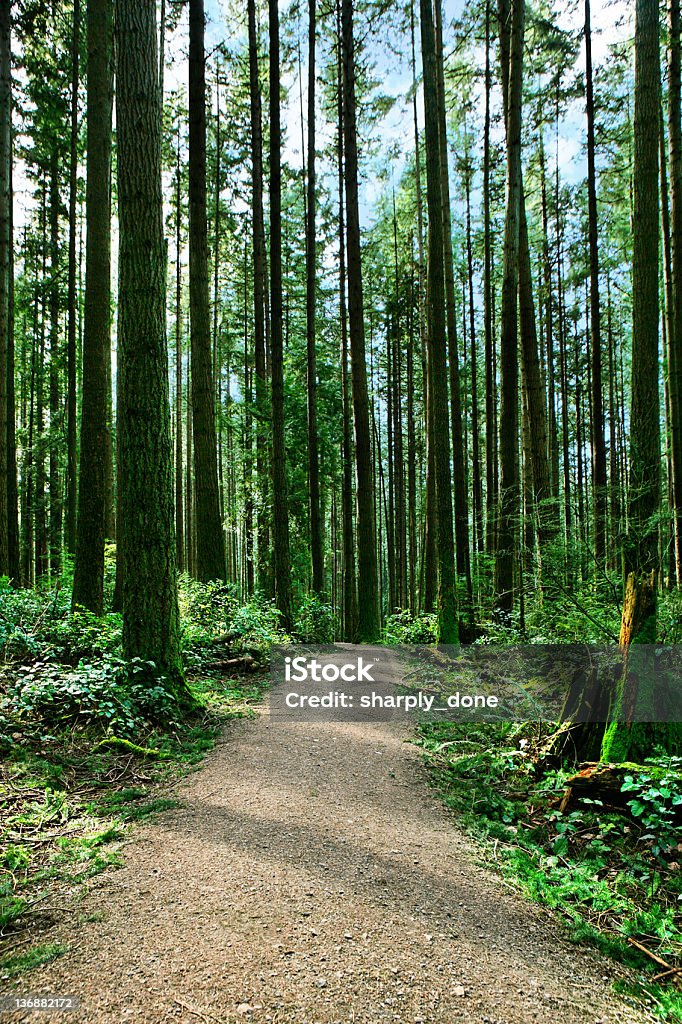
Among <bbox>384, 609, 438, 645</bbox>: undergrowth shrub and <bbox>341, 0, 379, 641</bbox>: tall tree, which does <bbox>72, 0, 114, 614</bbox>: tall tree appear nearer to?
<bbox>341, 0, 379, 641</bbox>: tall tree

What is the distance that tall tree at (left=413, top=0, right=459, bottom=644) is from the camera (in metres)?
7.54

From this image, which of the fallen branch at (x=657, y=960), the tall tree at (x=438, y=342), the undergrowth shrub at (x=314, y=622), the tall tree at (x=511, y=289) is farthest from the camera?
the undergrowth shrub at (x=314, y=622)

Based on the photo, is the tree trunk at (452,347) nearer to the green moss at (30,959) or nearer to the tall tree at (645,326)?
the tall tree at (645,326)

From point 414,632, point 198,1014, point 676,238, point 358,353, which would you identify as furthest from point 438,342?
point 198,1014

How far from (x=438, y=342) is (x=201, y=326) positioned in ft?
11.7

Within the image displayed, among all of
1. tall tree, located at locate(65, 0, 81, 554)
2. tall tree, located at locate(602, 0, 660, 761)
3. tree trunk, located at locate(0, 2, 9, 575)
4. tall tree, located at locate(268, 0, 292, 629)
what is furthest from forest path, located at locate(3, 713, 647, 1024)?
tall tree, located at locate(65, 0, 81, 554)

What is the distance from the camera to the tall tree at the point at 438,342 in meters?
7.54

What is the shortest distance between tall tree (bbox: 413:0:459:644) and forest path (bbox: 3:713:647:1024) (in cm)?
455

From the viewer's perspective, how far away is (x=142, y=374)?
468cm

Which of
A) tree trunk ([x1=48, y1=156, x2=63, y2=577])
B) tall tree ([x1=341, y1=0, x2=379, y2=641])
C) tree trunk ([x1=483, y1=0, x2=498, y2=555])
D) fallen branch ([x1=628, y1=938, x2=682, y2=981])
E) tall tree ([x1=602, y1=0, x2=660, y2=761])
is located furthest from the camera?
tree trunk ([x1=48, y1=156, x2=63, y2=577])

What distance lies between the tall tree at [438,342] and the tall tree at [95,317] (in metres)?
4.33

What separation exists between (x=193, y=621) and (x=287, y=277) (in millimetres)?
12043

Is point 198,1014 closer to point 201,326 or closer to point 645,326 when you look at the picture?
point 645,326

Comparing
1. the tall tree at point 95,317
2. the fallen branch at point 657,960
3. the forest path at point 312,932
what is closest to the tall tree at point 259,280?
the tall tree at point 95,317
